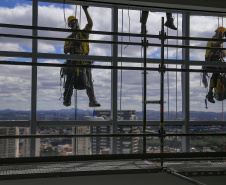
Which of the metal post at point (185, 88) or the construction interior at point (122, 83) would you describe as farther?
the metal post at point (185, 88)

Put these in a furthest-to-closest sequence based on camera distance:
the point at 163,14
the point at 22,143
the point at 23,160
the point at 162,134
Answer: the point at 163,14, the point at 22,143, the point at 162,134, the point at 23,160

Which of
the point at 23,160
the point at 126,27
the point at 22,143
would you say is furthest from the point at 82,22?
the point at 23,160

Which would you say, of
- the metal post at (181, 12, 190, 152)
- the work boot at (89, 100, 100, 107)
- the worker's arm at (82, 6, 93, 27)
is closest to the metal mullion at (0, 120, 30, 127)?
the work boot at (89, 100, 100, 107)

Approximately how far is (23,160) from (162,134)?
152 cm

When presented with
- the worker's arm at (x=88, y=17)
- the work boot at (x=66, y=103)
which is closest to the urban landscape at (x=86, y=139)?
the work boot at (x=66, y=103)

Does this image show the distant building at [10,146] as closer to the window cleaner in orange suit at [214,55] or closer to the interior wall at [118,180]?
the interior wall at [118,180]

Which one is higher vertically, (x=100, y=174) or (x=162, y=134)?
(x=162, y=134)

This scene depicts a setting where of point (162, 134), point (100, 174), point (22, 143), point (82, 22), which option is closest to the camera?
point (100, 174)

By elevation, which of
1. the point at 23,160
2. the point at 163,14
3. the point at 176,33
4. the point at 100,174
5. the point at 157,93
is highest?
the point at 163,14

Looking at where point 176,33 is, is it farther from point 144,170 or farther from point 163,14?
point 144,170

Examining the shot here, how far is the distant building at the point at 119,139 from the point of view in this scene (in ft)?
16.9

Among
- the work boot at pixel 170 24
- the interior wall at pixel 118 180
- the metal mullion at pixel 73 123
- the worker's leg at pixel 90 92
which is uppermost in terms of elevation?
the work boot at pixel 170 24

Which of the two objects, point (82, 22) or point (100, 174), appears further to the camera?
point (82, 22)

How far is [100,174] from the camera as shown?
3016 millimetres
